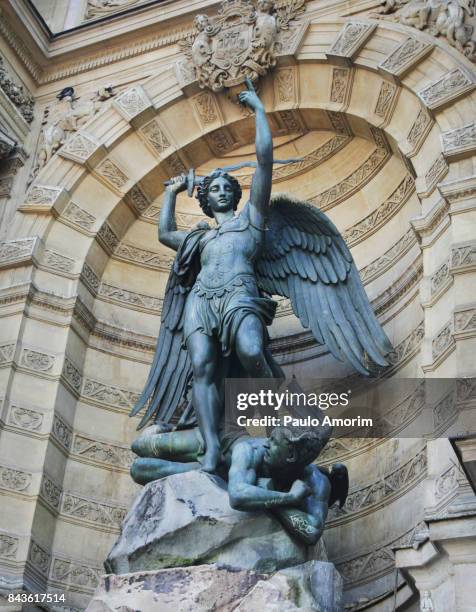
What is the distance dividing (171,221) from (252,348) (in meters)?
1.52

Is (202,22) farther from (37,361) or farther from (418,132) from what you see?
(37,361)

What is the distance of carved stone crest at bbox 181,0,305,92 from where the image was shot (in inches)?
357

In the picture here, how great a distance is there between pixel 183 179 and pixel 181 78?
6.98 feet

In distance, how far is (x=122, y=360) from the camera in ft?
28.6

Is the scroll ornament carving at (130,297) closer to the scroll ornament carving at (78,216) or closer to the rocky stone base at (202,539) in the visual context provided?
the scroll ornament carving at (78,216)

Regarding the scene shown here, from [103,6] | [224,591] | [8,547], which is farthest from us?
[103,6]

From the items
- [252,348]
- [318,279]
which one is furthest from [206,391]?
[318,279]

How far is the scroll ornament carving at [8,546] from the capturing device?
23.5 feet

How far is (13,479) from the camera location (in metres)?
7.51

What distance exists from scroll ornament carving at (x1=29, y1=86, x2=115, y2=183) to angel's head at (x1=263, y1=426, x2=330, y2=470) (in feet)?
14.3

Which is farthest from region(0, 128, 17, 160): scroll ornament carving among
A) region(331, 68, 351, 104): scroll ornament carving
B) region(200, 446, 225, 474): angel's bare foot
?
region(200, 446, 225, 474): angel's bare foot

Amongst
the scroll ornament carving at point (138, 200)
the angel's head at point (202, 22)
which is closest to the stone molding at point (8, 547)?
the scroll ornament carving at point (138, 200)

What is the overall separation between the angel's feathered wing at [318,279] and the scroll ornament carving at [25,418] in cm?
210

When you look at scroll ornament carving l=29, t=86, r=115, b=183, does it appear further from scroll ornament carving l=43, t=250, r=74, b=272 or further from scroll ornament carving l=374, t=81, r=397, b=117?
scroll ornament carving l=374, t=81, r=397, b=117
